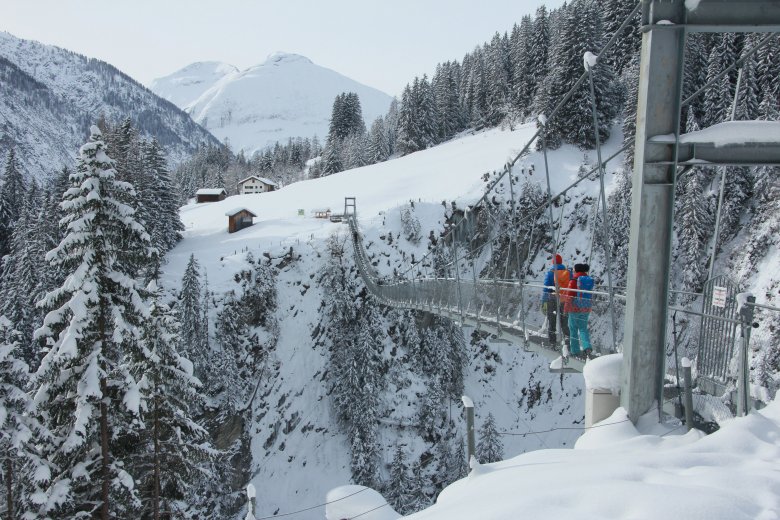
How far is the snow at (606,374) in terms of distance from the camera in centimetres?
465

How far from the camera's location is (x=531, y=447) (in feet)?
93.4

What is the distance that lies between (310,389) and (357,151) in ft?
125

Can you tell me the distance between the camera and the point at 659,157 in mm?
4234

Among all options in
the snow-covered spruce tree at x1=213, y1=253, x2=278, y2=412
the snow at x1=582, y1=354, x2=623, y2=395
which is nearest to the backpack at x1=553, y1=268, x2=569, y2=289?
the snow at x1=582, y1=354, x2=623, y2=395

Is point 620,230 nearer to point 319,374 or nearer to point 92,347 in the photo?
point 319,374

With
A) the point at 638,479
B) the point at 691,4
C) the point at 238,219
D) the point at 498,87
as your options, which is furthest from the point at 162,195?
the point at 498,87

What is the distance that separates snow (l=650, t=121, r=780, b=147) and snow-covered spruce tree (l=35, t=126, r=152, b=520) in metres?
8.92

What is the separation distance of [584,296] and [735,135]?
11.4ft

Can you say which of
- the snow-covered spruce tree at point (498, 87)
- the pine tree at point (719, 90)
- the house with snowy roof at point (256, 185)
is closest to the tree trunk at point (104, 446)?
the pine tree at point (719, 90)

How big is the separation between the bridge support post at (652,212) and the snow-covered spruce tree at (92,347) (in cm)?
849

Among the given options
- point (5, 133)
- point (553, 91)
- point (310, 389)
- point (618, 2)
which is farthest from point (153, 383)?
point (5, 133)

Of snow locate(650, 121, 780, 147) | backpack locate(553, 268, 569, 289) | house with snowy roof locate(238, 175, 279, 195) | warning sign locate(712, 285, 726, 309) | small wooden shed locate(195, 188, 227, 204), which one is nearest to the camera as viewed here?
snow locate(650, 121, 780, 147)

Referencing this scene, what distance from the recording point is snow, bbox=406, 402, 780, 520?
2768 mm

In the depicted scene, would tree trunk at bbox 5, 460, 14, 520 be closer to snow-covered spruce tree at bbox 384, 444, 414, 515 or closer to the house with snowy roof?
snow-covered spruce tree at bbox 384, 444, 414, 515
